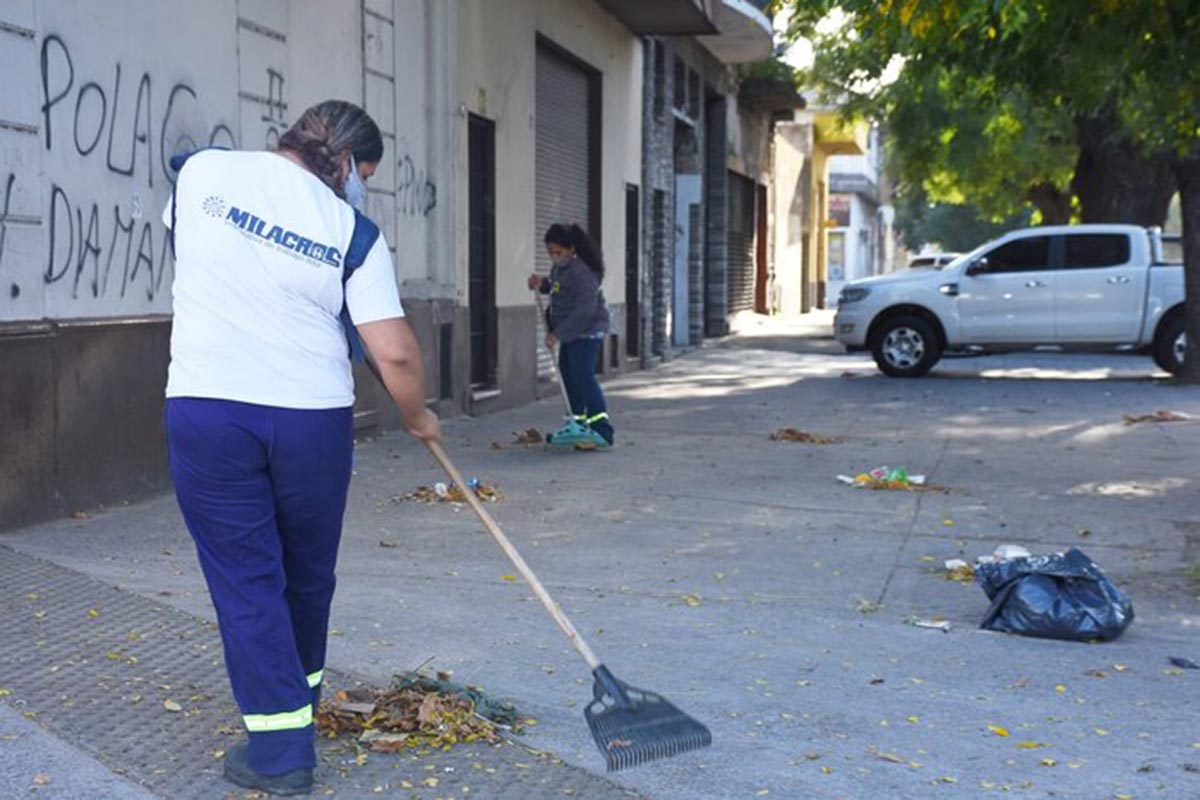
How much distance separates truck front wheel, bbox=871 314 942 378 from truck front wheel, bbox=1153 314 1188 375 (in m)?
2.54

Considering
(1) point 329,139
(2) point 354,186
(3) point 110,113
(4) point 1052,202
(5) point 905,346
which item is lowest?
(5) point 905,346

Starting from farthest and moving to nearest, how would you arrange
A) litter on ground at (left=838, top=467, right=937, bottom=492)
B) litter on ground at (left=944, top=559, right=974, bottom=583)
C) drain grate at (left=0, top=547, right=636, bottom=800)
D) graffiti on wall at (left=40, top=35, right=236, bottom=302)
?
litter on ground at (left=838, top=467, right=937, bottom=492) < graffiti on wall at (left=40, top=35, right=236, bottom=302) < litter on ground at (left=944, top=559, right=974, bottom=583) < drain grate at (left=0, top=547, right=636, bottom=800)

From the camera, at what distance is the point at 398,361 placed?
4.16m

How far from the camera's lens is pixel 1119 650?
602 cm

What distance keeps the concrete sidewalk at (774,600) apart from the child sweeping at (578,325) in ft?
0.88

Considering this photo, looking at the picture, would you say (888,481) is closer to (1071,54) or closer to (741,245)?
(1071,54)

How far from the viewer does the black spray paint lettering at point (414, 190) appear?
41.9 feet

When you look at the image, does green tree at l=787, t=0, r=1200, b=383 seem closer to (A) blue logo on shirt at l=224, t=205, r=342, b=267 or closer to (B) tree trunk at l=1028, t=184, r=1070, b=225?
(A) blue logo on shirt at l=224, t=205, r=342, b=267

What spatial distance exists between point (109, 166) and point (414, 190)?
4.83 m

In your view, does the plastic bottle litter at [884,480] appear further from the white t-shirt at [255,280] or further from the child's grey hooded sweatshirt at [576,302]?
the white t-shirt at [255,280]

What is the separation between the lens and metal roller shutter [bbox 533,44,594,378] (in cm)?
1684

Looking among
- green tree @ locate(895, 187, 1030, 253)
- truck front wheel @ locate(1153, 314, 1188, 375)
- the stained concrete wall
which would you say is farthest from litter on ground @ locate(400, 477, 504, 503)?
green tree @ locate(895, 187, 1030, 253)

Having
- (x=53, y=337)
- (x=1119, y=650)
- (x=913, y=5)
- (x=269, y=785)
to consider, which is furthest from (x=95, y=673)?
(x=913, y=5)

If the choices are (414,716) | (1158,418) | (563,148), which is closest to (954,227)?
(563,148)
